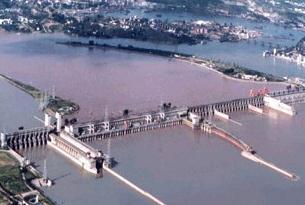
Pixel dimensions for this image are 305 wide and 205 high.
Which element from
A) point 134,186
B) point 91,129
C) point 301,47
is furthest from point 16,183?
point 301,47

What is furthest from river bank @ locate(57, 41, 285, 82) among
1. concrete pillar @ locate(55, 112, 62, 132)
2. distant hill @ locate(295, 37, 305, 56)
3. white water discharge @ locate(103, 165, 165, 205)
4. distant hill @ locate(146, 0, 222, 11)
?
distant hill @ locate(146, 0, 222, 11)

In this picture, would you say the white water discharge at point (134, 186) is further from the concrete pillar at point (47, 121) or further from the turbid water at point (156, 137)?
the concrete pillar at point (47, 121)

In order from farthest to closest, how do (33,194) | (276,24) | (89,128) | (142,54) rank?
(276,24) → (142,54) → (89,128) → (33,194)

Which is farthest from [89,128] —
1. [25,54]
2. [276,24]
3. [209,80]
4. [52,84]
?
[276,24]

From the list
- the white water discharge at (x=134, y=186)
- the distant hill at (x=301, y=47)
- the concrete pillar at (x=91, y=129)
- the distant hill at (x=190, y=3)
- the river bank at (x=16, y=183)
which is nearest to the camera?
the river bank at (x=16, y=183)

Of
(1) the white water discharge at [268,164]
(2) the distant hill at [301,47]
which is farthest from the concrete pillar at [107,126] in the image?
(2) the distant hill at [301,47]

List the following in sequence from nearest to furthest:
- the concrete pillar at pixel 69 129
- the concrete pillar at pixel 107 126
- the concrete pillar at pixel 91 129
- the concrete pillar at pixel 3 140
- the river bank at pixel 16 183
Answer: the river bank at pixel 16 183 → the concrete pillar at pixel 3 140 → the concrete pillar at pixel 69 129 → the concrete pillar at pixel 91 129 → the concrete pillar at pixel 107 126

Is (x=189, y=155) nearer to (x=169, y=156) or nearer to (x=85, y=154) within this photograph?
(x=169, y=156)
